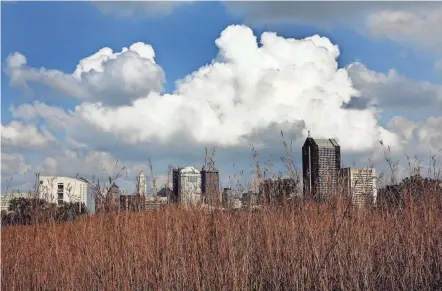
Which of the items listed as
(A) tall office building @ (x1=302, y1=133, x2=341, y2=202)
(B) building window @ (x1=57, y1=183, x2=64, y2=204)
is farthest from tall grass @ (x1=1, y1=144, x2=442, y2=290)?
(B) building window @ (x1=57, y1=183, x2=64, y2=204)

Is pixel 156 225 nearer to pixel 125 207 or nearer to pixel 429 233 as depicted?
pixel 125 207

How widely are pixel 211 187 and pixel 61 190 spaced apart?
2327mm

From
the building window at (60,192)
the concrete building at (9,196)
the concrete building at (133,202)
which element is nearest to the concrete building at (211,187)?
the concrete building at (133,202)

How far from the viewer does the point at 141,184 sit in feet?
20.6

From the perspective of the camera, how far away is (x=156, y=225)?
5945 millimetres

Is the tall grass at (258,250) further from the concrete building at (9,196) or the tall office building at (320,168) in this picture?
the concrete building at (9,196)

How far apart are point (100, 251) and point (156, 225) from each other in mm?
653

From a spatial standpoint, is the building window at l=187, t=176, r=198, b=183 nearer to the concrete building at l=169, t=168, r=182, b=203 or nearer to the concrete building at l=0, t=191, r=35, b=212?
the concrete building at l=169, t=168, r=182, b=203

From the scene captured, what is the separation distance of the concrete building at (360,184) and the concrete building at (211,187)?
1.30m

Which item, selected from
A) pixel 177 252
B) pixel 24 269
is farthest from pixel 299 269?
pixel 24 269

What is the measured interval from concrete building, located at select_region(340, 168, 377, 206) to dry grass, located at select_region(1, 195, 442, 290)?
167mm

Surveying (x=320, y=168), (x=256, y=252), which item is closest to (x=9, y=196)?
(x=256, y=252)

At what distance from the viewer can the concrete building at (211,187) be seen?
5.83m

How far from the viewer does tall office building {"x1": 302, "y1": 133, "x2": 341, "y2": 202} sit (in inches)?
231
